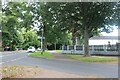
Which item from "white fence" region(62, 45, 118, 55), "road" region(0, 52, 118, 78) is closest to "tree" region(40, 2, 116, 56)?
"white fence" region(62, 45, 118, 55)

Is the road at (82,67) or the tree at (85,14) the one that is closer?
the road at (82,67)

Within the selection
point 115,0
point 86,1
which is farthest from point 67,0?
point 115,0

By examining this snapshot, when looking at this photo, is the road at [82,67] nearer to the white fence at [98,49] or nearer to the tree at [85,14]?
the tree at [85,14]

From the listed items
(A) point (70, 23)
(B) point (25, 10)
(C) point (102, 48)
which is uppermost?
(B) point (25, 10)

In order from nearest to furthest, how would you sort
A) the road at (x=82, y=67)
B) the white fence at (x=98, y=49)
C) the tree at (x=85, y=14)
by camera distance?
the road at (x=82, y=67), the tree at (x=85, y=14), the white fence at (x=98, y=49)

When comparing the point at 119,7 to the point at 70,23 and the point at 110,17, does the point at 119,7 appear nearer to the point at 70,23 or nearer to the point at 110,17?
the point at 110,17

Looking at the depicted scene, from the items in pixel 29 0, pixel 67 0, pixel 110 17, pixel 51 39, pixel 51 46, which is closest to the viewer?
pixel 67 0

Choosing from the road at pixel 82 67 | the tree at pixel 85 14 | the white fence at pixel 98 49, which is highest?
the tree at pixel 85 14

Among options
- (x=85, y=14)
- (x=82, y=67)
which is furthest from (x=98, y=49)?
(x=82, y=67)

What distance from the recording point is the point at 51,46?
4146 inches

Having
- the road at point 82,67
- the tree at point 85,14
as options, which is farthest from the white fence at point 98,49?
the road at point 82,67

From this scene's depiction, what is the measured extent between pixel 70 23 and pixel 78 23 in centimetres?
117

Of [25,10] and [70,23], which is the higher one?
[25,10]

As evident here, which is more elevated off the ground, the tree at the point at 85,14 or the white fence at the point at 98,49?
the tree at the point at 85,14
